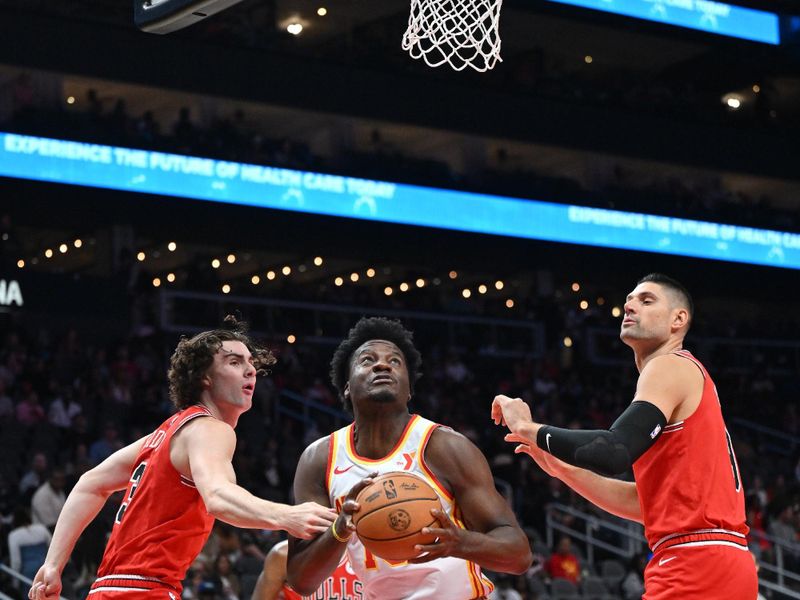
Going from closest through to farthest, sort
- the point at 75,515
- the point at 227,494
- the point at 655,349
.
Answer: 1. the point at 227,494
2. the point at 655,349
3. the point at 75,515

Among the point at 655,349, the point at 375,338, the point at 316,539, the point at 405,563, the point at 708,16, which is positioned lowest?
the point at 405,563

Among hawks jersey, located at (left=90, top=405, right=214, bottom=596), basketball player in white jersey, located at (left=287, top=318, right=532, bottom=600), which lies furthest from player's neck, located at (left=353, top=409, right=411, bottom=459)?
hawks jersey, located at (left=90, top=405, right=214, bottom=596)

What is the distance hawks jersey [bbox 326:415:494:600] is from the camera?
5.32 meters

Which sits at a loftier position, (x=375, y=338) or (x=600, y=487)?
(x=375, y=338)

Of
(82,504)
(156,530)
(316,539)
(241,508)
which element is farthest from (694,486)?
(82,504)

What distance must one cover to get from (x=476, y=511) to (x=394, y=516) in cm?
63

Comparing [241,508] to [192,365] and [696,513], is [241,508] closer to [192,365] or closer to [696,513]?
[192,365]

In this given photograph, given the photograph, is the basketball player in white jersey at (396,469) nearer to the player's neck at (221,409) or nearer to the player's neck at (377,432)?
the player's neck at (377,432)

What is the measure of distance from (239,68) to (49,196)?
475cm

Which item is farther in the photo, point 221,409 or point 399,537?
point 221,409

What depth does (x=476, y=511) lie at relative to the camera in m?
5.30

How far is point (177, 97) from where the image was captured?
25688 mm

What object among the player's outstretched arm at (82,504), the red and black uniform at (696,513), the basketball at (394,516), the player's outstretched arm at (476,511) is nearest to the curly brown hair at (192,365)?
the player's outstretched arm at (82,504)

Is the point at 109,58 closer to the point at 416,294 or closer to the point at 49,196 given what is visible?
the point at 49,196
